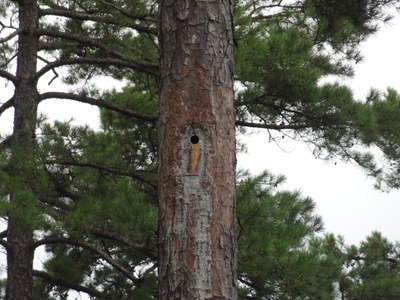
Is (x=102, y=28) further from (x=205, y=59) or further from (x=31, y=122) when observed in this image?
(x=205, y=59)

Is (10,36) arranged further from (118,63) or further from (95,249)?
(95,249)

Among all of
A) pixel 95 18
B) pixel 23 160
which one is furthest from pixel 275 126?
pixel 23 160

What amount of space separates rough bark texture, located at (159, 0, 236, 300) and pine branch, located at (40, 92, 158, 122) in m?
2.61

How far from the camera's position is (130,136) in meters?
8.58

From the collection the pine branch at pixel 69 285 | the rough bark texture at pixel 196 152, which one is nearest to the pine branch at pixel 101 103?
the pine branch at pixel 69 285

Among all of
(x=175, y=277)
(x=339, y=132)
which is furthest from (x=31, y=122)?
(x=175, y=277)

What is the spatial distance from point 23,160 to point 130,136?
7.50ft

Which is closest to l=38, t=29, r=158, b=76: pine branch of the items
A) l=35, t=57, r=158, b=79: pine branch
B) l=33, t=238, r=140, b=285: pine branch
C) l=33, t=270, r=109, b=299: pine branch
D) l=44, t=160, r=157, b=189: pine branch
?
l=35, t=57, r=158, b=79: pine branch

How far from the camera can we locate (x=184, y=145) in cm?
378

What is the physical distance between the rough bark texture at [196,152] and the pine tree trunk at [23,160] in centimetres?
232

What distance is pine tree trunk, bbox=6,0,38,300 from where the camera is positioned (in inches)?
236

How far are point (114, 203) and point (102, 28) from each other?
7.90ft

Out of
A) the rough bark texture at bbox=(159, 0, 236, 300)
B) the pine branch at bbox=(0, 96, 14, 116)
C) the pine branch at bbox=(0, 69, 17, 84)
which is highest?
the pine branch at bbox=(0, 69, 17, 84)

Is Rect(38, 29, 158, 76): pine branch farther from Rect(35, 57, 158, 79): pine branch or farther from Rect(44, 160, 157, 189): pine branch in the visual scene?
Rect(44, 160, 157, 189): pine branch
